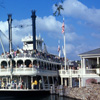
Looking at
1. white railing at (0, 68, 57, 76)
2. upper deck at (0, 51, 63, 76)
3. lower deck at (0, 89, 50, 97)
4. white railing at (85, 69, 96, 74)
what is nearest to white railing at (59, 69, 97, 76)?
white railing at (85, 69, 96, 74)

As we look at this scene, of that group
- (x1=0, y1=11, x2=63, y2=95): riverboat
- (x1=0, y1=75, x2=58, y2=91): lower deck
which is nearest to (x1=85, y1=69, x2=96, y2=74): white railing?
(x1=0, y1=11, x2=63, y2=95): riverboat

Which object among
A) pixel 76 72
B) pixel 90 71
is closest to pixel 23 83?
pixel 76 72

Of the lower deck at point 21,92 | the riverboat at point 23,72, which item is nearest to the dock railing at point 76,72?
the riverboat at point 23,72

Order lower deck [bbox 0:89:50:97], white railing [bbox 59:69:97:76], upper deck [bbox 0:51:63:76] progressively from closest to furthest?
1. white railing [bbox 59:69:97:76]
2. lower deck [bbox 0:89:50:97]
3. upper deck [bbox 0:51:63:76]

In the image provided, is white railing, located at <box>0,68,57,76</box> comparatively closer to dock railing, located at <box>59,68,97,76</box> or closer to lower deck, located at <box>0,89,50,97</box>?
Answer: lower deck, located at <box>0,89,50,97</box>

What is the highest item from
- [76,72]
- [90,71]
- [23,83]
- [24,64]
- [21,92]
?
[24,64]

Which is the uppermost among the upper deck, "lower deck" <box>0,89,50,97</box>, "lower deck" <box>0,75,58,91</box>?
the upper deck

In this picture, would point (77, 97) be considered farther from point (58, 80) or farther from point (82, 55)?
point (58, 80)

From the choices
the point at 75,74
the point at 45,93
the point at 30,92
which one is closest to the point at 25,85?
the point at 30,92

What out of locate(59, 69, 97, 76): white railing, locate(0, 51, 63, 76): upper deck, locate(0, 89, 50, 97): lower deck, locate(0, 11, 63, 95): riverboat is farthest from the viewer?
locate(0, 51, 63, 76): upper deck

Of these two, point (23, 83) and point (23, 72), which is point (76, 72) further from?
point (23, 72)

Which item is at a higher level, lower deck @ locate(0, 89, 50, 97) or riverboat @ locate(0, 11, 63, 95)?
Result: riverboat @ locate(0, 11, 63, 95)

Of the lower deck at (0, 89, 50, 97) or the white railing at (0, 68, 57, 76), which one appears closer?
the lower deck at (0, 89, 50, 97)

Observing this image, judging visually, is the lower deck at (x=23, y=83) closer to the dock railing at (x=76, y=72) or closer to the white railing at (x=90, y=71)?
the dock railing at (x=76, y=72)
